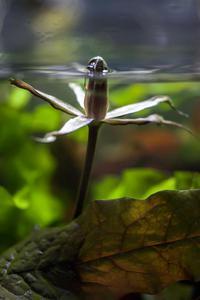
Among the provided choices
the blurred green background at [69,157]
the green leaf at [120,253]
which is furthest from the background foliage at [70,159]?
the green leaf at [120,253]

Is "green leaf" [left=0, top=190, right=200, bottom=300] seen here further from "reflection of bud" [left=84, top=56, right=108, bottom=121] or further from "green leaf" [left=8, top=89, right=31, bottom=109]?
"green leaf" [left=8, top=89, right=31, bottom=109]

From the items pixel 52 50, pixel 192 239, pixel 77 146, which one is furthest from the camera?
pixel 77 146

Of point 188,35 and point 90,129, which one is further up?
point 188,35

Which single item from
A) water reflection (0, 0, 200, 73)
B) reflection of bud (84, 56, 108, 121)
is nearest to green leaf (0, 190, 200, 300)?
reflection of bud (84, 56, 108, 121)

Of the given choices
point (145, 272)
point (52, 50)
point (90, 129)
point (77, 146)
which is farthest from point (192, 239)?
point (77, 146)

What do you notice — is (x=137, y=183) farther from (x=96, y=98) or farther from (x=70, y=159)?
(x=70, y=159)

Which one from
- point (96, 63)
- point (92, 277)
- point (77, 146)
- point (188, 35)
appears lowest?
point (92, 277)

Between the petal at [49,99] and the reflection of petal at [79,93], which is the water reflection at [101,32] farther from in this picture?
the petal at [49,99]

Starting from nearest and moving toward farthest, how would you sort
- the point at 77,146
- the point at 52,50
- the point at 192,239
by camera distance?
the point at 192,239, the point at 52,50, the point at 77,146

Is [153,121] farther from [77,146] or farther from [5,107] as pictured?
[77,146]
